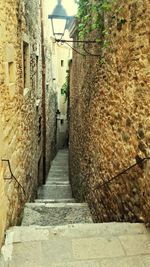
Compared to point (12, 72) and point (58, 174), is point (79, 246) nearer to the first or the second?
point (12, 72)

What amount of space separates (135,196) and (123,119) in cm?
110

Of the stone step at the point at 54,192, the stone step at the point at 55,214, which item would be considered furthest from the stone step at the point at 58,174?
the stone step at the point at 55,214

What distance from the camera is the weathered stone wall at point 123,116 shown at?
3.41 meters

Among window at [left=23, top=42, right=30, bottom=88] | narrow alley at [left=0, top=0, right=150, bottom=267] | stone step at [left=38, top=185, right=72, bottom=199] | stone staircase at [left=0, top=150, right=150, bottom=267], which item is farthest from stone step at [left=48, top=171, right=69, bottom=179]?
stone staircase at [left=0, top=150, right=150, bottom=267]

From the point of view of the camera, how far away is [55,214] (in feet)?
18.6

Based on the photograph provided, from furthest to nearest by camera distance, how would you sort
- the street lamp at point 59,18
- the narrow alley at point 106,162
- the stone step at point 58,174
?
the stone step at point 58,174, the street lamp at point 59,18, the narrow alley at point 106,162

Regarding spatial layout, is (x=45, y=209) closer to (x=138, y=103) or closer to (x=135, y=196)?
(x=135, y=196)

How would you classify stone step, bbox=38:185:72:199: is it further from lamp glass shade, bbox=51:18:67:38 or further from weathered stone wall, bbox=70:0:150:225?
lamp glass shade, bbox=51:18:67:38

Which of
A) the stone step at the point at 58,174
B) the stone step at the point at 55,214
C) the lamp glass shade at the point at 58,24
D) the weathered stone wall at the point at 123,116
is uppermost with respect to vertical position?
the lamp glass shade at the point at 58,24

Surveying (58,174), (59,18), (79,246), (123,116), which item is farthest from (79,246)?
(58,174)

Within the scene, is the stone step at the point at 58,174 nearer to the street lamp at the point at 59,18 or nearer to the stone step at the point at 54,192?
the stone step at the point at 54,192

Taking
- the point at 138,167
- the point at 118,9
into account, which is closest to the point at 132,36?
the point at 118,9

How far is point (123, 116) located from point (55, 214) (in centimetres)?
267

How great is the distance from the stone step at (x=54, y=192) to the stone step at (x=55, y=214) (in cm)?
371
